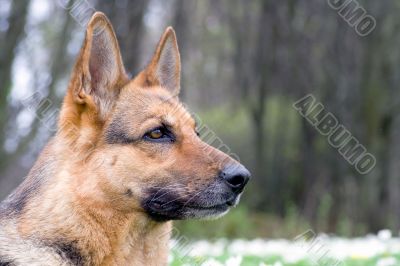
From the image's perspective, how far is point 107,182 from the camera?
16.8ft

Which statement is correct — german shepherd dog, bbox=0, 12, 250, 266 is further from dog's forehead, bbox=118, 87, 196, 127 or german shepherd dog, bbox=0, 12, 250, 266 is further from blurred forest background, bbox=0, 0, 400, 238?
blurred forest background, bbox=0, 0, 400, 238

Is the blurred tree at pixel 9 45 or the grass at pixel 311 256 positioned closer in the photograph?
the grass at pixel 311 256

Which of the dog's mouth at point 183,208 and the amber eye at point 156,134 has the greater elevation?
the amber eye at point 156,134

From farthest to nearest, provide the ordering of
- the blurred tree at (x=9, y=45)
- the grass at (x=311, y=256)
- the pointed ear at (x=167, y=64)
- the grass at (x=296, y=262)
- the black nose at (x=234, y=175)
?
the blurred tree at (x=9, y=45) < the grass at (x=311, y=256) < the grass at (x=296, y=262) < the pointed ear at (x=167, y=64) < the black nose at (x=234, y=175)

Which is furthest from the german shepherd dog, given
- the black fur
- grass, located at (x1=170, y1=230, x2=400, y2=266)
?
grass, located at (x1=170, y1=230, x2=400, y2=266)

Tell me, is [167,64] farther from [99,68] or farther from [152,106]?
[99,68]

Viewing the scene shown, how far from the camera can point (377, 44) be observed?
1955 centimetres

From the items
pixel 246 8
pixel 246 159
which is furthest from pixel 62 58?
pixel 246 159

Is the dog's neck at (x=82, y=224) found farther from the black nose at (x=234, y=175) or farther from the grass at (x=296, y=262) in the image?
the grass at (x=296, y=262)

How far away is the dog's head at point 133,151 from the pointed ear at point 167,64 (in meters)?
0.51

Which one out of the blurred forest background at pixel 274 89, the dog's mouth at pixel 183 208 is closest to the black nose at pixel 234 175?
the dog's mouth at pixel 183 208

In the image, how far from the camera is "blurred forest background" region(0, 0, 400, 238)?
15.3 meters

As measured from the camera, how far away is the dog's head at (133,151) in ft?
16.9

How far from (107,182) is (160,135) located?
604 mm
